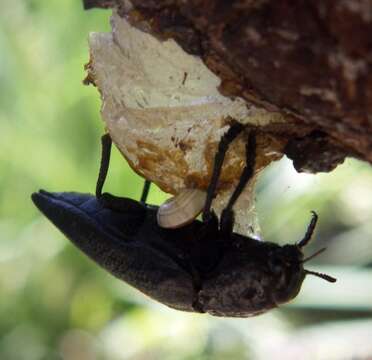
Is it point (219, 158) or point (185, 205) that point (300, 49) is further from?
point (185, 205)

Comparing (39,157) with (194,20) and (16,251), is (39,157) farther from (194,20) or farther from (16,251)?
(194,20)

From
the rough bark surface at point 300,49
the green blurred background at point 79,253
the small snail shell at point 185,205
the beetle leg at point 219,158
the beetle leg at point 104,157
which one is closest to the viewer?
the rough bark surface at point 300,49

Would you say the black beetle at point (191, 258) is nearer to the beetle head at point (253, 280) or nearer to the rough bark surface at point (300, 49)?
the beetle head at point (253, 280)

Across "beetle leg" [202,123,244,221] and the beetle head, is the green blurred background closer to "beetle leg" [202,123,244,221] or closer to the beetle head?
the beetle head

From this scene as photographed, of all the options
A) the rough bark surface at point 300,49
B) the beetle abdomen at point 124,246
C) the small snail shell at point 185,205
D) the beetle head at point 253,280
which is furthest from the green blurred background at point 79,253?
the rough bark surface at point 300,49

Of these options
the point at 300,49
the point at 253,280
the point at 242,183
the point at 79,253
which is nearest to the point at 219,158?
the point at 242,183

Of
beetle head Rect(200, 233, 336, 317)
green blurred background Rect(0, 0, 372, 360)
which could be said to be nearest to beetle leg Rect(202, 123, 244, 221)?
beetle head Rect(200, 233, 336, 317)
